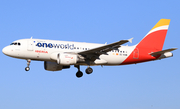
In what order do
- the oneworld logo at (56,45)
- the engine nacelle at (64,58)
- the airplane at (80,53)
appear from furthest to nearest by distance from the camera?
the oneworld logo at (56,45) → the airplane at (80,53) → the engine nacelle at (64,58)

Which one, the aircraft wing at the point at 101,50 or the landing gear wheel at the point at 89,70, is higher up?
the aircraft wing at the point at 101,50

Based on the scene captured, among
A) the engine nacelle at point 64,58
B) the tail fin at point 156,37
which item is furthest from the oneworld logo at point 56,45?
the tail fin at point 156,37

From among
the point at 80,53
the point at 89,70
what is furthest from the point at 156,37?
the point at 80,53

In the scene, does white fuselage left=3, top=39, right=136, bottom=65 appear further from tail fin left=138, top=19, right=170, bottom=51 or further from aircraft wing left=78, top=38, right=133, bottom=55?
tail fin left=138, top=19, right=170, bottom=51

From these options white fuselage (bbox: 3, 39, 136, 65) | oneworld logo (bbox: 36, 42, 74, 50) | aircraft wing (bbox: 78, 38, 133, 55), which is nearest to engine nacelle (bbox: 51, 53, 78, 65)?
white fuselage (bbox: 3, 39, 136, 65)

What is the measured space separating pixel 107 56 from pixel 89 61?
8.56 feet

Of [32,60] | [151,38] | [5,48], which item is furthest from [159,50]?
[5,48]

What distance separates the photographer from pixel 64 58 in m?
40.4

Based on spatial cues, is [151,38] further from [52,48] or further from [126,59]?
[52,48]

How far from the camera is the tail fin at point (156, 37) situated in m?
46.0

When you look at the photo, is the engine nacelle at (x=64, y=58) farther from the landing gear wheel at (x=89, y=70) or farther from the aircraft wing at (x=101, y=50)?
the landing gear wheel at (x=89, y=70)

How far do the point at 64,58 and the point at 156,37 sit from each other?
1433cm

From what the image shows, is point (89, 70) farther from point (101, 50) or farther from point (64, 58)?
point (64, 58)

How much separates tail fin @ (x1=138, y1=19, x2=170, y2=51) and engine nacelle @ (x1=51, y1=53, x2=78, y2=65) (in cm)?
1017
